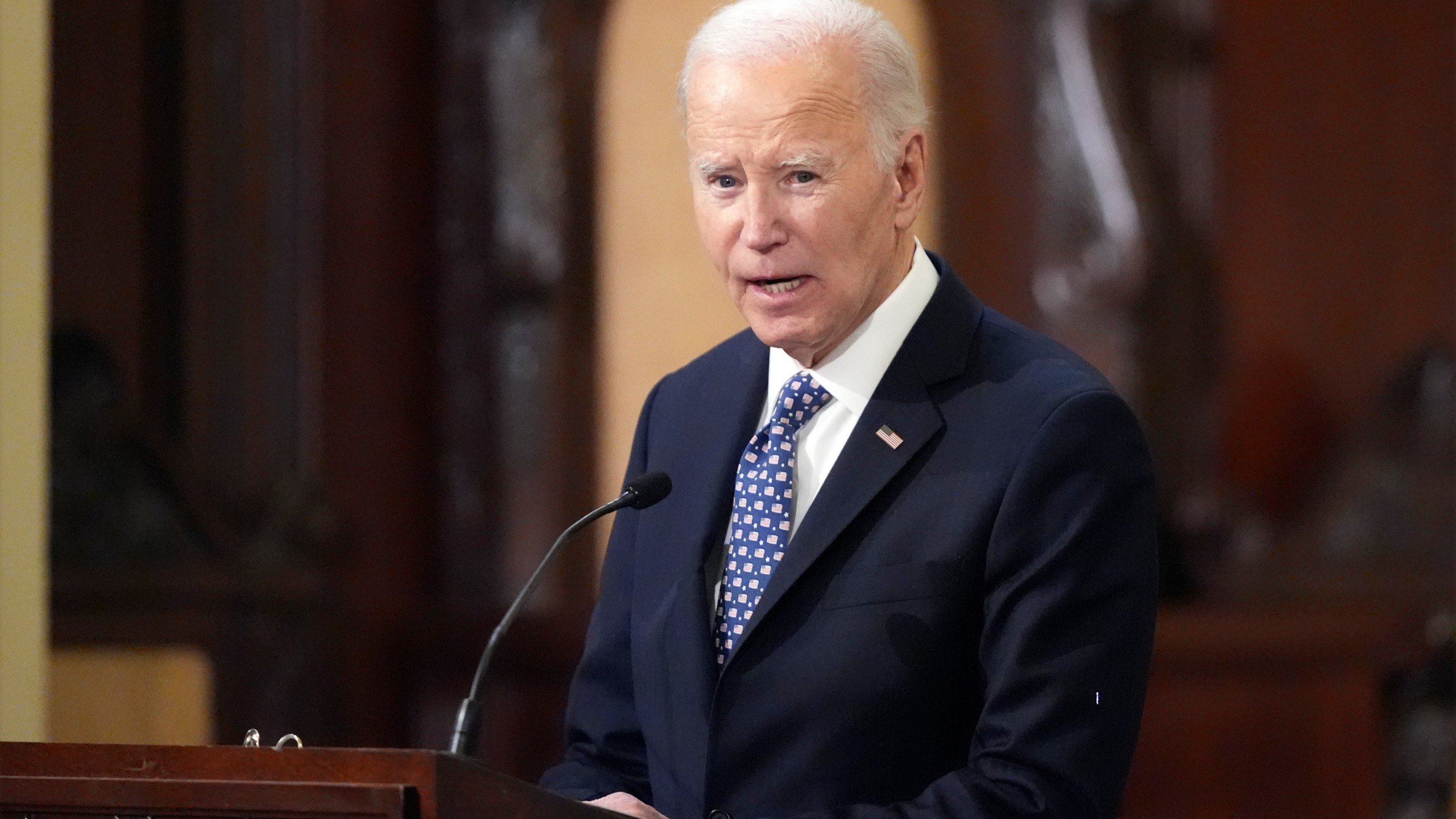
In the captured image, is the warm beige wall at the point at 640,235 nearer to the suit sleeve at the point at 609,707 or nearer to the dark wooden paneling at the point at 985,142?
the dark wooden paneling at the point at 985,142

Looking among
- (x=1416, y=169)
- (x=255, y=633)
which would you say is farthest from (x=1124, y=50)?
(x=255, y=633)

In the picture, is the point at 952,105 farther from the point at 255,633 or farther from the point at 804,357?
the point at 804,357

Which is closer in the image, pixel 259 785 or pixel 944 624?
pixel 259 785

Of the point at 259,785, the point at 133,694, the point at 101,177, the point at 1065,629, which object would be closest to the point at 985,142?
the point at 101,177

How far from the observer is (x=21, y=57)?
3.24 m

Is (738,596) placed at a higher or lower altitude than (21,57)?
lower

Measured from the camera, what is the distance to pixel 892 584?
1829 mm

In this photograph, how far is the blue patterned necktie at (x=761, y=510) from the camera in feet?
6.38

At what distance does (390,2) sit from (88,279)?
1.16 metres

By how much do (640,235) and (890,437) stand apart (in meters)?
3.29

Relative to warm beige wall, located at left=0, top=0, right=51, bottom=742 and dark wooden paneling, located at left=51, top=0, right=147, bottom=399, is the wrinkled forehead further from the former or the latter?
dark wooden paneling, located at left=51, top=0, right=147, bottom=399

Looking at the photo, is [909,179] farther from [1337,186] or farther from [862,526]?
[1337,186]

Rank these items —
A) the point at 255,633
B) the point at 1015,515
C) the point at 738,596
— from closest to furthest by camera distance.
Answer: the point at 1015,515
the point at 738,596
the point at 255,633

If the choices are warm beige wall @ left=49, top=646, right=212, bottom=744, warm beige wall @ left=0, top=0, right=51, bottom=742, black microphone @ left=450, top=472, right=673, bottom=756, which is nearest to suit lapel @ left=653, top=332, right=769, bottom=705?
black microphone @ left=450, top=472, right=673, bottom=756
